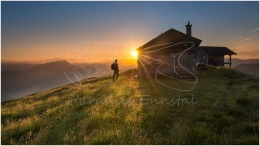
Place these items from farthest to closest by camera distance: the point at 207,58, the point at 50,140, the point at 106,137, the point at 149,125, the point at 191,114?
the point at 207,58 → the point at 191,114 → the point at 149,125 → the point at 50,140 → the point at 106,137

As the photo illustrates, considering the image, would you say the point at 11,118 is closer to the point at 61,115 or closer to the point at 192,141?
the point at 61,115

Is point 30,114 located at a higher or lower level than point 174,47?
lower

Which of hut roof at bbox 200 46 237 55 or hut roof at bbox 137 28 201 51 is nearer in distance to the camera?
hut roof at bbox 137 28 201 51

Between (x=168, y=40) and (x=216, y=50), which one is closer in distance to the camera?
(x=168, y=40)

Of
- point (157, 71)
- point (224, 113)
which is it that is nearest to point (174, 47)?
point (157, 71)

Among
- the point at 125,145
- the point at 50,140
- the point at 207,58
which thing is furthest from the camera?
the point at 207,58

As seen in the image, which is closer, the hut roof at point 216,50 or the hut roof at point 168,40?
the hut roof at point 168,40

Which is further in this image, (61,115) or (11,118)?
(11,118)

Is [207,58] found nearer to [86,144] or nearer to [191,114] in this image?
[191,114]

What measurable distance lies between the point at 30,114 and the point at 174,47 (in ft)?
62.6

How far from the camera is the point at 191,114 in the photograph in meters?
7.89

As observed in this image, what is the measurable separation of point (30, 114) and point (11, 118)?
2.66ft

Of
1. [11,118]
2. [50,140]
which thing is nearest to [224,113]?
[50,140]

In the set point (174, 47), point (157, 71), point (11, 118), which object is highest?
A: point (174, 47)
